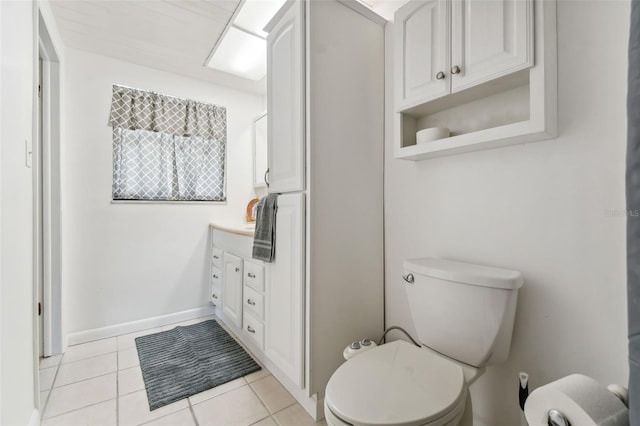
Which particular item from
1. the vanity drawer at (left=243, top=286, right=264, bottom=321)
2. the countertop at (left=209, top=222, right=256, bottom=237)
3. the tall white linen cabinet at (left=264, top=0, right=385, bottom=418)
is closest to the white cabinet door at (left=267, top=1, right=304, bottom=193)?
the tall white linen cabinet at (left=264, top=0, right=385, bottom=418)

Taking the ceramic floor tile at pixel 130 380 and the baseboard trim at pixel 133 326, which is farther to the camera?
the baseboard trim at pixel 133 326

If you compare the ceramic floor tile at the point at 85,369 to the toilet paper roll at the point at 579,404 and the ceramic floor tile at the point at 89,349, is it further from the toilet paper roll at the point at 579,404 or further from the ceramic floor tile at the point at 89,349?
the toilet paper roll at the point at 579,404

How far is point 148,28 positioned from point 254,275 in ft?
6.01

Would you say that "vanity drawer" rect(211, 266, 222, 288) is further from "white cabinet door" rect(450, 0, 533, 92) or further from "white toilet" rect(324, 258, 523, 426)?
"white cabinet door" rect(450, 0, 533, 92)

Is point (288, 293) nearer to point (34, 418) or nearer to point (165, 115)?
point (34, 418)

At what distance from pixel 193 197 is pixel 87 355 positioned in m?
1.38

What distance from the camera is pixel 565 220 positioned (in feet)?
3.26

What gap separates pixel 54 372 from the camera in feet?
5.82

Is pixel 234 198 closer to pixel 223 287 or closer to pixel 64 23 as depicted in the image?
pixel 223 287

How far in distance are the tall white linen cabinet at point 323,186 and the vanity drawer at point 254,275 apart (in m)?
0.06

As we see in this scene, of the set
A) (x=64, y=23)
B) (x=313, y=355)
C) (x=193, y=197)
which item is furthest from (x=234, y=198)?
(x=313, y=355)

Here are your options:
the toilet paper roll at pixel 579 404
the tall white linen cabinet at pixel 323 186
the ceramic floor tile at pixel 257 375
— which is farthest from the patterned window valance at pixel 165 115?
the toilet paper roll at pixel 579 404

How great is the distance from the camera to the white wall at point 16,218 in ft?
3.25

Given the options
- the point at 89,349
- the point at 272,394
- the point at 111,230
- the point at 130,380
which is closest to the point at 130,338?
the point at 89,349
